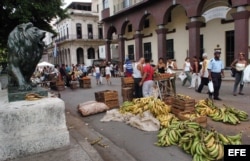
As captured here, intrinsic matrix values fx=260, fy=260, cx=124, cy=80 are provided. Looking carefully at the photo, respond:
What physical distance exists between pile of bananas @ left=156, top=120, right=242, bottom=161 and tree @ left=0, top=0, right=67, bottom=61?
8764mm

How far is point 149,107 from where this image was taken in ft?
24.1

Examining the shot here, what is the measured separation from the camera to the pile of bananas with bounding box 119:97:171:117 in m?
7.14

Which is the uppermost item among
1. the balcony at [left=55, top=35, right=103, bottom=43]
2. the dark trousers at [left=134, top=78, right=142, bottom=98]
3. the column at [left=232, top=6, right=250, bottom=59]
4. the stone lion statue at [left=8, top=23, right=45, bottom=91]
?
the balcony at [left=55, top=35, right=103, bottom=43]

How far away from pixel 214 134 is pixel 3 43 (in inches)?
466

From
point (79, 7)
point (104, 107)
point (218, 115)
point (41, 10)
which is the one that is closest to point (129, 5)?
point (41, 10)

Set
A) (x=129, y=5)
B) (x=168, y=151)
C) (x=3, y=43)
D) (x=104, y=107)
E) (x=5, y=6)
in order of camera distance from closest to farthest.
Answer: (x=168, y=151), (x=104, y=107), (x=5, y=6), (x=3, y=43), (x=129, y=5)

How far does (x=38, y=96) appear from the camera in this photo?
183 inches

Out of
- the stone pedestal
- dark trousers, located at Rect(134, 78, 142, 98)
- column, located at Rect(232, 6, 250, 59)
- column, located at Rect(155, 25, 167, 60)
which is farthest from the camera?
column, located at Rect(155, 25, 167, 60)

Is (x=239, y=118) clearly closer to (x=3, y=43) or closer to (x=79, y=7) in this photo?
(x=3, y=43)

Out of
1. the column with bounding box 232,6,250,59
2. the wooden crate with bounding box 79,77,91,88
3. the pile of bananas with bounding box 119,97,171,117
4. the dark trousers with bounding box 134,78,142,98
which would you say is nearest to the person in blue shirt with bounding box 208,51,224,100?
the dark trousers with bounding box 134,78,142,98

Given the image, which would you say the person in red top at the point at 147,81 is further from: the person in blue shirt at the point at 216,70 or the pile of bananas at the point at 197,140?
the pile of bananas at the point at 197,140

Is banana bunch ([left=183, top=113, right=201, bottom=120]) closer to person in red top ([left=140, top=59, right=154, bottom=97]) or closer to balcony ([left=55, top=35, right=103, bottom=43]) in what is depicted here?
person in red top ([left=140, top=59, right=154, bottom=97])

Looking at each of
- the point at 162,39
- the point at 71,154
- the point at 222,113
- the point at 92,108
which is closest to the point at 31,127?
the point at 71,154

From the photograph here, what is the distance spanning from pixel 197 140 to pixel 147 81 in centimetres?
460
